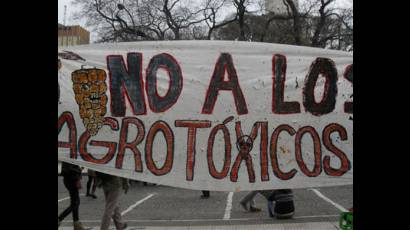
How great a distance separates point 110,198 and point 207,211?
153 inches

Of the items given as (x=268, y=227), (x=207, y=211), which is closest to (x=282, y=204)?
(x=268, y=227)

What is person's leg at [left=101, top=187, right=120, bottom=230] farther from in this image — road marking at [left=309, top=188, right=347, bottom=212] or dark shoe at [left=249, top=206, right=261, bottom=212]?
road marking at [left=309, top=188, right=347, bottom=212]

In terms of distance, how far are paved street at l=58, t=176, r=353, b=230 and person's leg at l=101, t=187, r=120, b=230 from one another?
1.45 meters

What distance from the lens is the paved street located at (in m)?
9.38

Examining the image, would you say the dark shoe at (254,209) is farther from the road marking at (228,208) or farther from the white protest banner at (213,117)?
the white protest banner at (213,117)

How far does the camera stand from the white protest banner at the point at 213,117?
18.1ft

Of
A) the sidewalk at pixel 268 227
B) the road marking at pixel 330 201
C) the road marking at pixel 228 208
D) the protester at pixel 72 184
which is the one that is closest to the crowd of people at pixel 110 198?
the protester at pixel 72 184

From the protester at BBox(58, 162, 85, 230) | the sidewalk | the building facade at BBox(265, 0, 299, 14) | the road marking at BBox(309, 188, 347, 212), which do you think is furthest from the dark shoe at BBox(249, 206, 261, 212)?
the building facade at BBox(265, 0, 299, 14)

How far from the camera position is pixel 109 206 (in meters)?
7.72

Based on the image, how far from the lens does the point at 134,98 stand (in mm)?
5582

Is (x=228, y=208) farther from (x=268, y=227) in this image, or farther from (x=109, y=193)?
(x=109, y=193)
